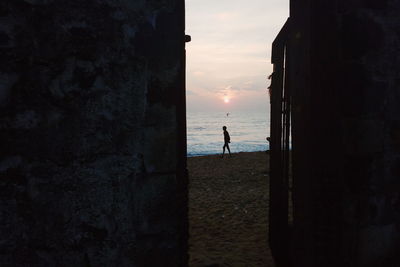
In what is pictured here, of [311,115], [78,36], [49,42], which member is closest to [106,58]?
[78,36]

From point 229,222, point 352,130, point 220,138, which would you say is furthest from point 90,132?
point 220,138

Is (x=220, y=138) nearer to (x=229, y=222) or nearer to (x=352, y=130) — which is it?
(x=229, y=222)

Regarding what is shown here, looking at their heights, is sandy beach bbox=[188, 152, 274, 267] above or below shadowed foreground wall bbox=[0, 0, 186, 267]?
below

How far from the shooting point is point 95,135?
61.1 inches

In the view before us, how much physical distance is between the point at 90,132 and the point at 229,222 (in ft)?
14.9

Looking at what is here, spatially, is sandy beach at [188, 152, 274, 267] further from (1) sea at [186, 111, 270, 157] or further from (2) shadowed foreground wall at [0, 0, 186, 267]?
(1) sea at [186, 111, 270, 157]

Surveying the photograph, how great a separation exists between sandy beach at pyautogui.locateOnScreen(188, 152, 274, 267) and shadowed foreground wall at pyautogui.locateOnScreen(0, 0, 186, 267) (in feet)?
8.74

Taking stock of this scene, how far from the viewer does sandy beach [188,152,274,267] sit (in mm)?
4141

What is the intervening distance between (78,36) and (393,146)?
2.22 meters

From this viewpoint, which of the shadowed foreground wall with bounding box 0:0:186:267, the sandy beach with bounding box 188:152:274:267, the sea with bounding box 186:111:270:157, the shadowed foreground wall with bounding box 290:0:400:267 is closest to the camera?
the shadowed foreground wall with bounding box 0:0:186:267

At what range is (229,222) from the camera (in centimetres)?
561

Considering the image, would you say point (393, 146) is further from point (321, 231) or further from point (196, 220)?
point (196, 220)

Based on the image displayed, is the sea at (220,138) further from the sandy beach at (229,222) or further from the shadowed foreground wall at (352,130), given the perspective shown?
the shadowed foreground wall at (352,130)

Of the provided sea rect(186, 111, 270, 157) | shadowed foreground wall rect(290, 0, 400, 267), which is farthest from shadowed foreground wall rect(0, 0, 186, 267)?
sea rect(186, 111, 270, 157)
